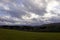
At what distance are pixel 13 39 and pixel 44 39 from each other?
2476mm

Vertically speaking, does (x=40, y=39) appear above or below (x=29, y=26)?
below

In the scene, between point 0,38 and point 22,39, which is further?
point 22,39

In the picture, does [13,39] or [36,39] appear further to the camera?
[36,39]

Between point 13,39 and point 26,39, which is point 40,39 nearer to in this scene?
point 26,39

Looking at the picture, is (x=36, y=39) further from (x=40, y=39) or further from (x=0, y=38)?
(x=0, y=38)

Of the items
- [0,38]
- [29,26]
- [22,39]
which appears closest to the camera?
[0,38]

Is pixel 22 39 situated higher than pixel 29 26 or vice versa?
pixel 29 26

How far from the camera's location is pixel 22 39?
9648 mm

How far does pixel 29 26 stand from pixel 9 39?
2752 cm

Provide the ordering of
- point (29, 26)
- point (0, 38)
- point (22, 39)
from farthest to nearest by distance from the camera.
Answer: point (29, 26), point (22, 39), point (0, 38)

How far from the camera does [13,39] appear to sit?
9.22m

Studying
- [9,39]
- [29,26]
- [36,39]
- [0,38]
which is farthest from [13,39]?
[29,26]

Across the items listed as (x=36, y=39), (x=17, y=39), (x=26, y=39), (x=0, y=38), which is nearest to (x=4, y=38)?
(x=0, y=38)

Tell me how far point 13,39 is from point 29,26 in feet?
89.9
